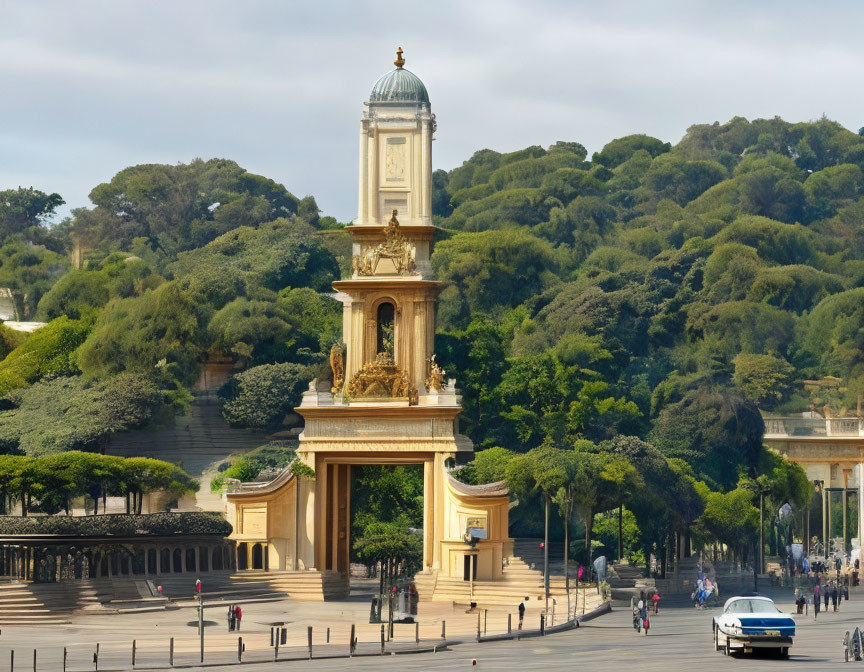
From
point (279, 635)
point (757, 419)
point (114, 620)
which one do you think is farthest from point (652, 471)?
point (279, 635)

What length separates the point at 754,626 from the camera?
53.0 metres

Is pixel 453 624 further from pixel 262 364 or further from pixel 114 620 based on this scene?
pixel 262 364

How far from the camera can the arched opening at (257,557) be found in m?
83.8

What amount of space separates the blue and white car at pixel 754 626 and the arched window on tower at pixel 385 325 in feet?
108

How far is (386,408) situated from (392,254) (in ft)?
22.9

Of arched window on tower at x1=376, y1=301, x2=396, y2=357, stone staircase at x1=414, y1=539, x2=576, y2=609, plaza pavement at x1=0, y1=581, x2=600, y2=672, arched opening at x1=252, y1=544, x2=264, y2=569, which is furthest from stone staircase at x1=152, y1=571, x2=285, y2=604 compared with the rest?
arched window on tower at x1=376, y1=301, x2=396, y2=357

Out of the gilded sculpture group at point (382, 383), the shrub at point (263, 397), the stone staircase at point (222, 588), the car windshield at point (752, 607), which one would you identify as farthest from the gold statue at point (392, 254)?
the car windshield at point (752, 607)

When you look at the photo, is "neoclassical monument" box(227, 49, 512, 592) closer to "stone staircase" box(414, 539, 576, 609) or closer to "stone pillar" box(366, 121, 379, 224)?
"stone pillar" box(366, 121, 379, 224)

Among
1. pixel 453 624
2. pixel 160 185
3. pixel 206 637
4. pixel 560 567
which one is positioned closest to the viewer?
pixel 206 637

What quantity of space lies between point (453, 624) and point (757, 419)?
44363mm

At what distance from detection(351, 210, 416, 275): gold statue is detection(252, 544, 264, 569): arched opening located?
488 inches

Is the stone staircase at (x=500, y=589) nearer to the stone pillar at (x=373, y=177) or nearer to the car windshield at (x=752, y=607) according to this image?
the stone pillar at (x=373, y=177)

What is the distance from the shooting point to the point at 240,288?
129m

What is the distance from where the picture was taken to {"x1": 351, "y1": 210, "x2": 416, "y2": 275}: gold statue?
8512 centimetres
